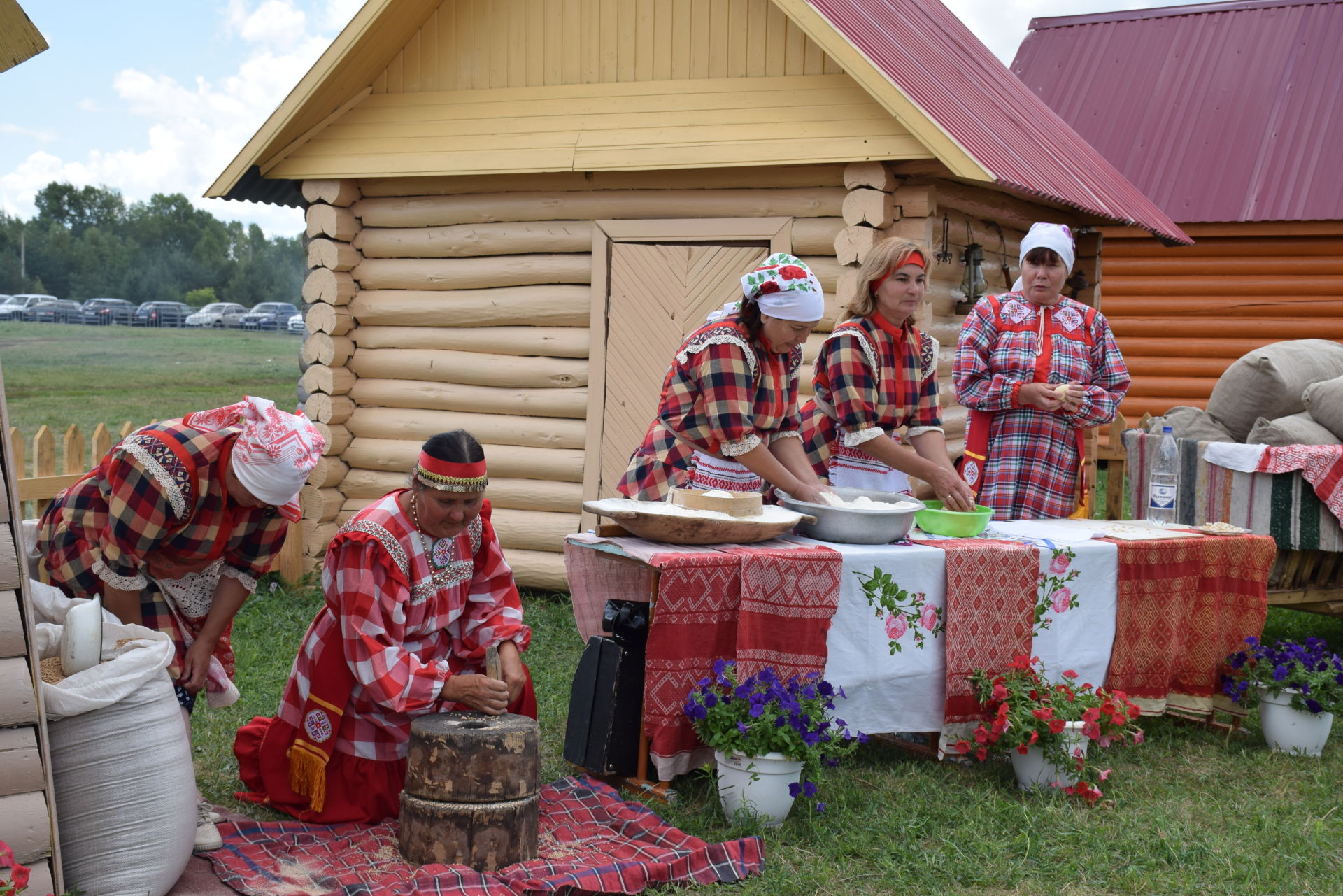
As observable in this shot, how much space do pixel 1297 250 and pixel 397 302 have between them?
1029 cm

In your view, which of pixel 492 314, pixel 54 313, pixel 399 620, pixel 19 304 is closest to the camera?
pixel 399 620

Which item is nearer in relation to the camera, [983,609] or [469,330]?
[983,609]

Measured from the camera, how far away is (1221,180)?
46.5ft

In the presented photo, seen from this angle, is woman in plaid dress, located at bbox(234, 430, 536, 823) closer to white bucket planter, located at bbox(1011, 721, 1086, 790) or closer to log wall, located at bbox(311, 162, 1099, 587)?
white bucket planter, located at bbox(1011, 721, 1086, 790)

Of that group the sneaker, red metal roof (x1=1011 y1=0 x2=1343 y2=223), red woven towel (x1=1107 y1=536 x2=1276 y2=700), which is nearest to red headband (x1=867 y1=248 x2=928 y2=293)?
red woven towel (x1=1107 y1=536 x2=1276 y2=700)

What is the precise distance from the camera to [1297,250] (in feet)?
45.9

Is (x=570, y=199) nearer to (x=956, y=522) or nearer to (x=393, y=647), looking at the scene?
(x=956, y=522)

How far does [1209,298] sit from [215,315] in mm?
30662

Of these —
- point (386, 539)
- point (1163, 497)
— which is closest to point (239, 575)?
point (386, 539)

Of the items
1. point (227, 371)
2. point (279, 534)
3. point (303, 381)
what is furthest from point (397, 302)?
point (227, 371)

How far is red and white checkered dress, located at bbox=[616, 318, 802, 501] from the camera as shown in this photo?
492cm

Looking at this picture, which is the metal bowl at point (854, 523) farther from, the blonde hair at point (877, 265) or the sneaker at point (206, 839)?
the sneaker at point (206, 839)

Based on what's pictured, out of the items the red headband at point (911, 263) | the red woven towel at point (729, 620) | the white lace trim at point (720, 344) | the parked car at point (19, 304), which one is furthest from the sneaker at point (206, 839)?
the parked car at point (19, 304)

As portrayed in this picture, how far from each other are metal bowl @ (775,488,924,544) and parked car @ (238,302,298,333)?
114 feet
